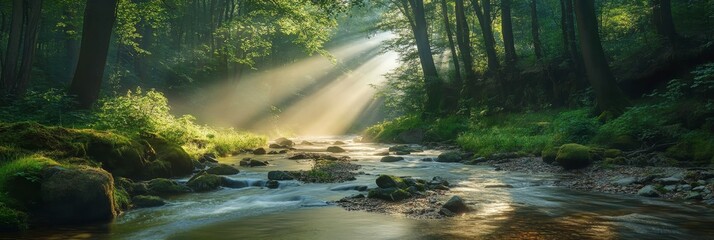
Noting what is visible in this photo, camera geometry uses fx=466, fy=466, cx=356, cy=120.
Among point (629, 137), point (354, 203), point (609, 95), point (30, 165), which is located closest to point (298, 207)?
point (354, 203)

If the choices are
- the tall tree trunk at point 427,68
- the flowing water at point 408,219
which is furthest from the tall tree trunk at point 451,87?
the flowing water at point 408,219

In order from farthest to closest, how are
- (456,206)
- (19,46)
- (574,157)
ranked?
(19,46) < (574,157) < (456,206)

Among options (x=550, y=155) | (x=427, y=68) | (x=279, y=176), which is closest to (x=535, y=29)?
(x=427, y=68)

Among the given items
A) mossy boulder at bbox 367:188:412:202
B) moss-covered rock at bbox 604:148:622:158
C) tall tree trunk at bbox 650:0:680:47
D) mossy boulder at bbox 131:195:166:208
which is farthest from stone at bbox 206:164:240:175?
tall tree trunk at bbox 650:0:680:47

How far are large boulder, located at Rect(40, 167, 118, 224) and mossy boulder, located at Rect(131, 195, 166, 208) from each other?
1.15m

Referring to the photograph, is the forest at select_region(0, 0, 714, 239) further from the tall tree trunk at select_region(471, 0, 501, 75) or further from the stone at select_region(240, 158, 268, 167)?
the stone at select_region(240, 158, 268, 167)

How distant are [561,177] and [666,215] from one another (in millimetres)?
4579

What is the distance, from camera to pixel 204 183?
11156 mm

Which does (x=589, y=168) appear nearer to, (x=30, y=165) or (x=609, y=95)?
(x=609, y=95)

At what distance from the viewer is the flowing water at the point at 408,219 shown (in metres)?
6.81

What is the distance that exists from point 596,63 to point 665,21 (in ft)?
9.66

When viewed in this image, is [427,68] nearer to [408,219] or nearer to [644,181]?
[644,181]

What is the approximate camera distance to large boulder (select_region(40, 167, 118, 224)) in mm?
7262

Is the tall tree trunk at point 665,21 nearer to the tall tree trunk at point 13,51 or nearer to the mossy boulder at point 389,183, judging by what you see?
the mossy boulder at point 389,183
